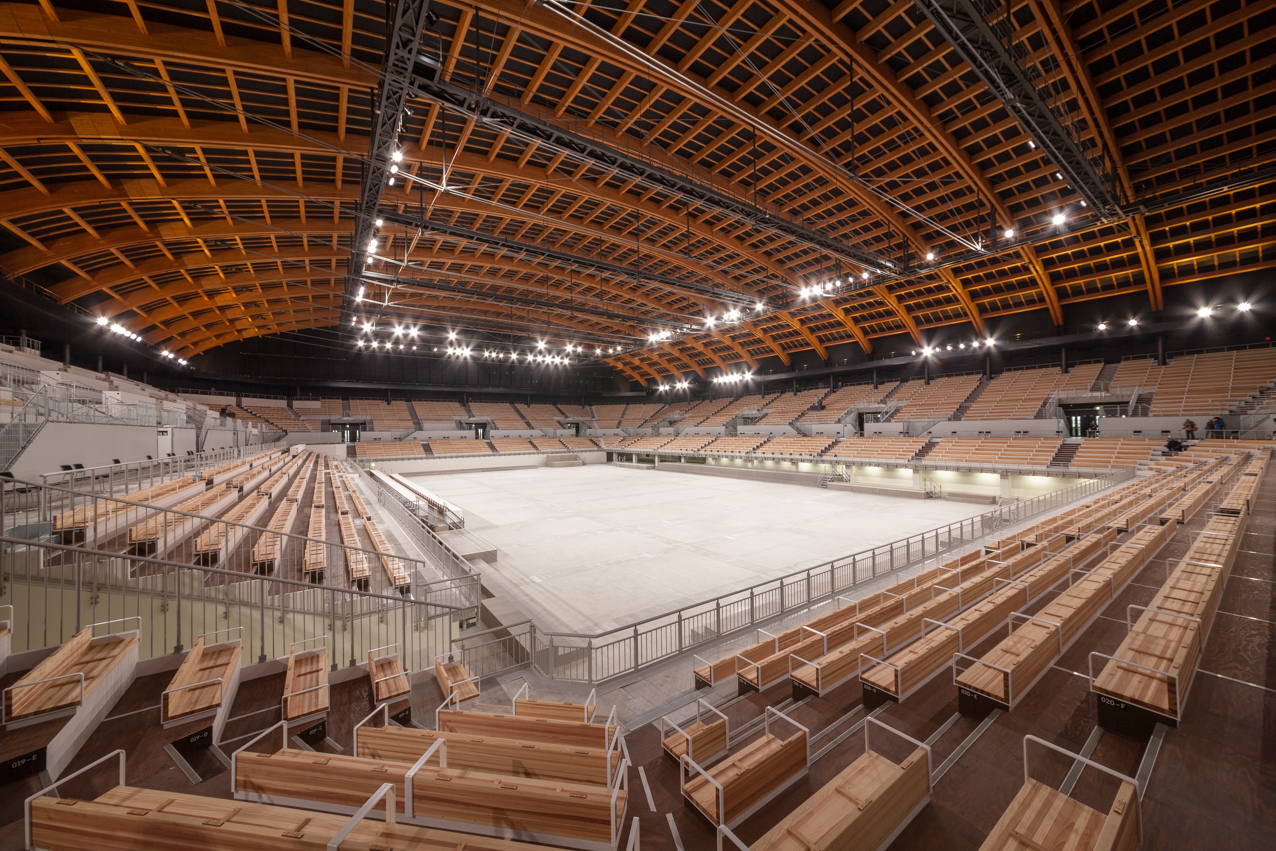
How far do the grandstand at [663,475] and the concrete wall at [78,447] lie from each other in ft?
0.48

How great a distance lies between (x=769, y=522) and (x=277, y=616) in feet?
49.6

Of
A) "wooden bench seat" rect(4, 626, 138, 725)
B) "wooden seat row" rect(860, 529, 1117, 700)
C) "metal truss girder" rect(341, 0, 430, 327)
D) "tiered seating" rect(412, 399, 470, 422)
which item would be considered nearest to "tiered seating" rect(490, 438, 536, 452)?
"tiered seating" rect(412, 399, 470, 422)

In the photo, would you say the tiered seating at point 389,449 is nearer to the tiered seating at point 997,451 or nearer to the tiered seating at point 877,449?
the tiered seating at point 877,449

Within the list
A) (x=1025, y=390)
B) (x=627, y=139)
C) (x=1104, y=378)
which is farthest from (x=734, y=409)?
(x=627, y=139)

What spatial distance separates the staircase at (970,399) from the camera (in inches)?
1172

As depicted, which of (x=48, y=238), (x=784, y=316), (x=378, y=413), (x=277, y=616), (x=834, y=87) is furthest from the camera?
(x=378, y=413)

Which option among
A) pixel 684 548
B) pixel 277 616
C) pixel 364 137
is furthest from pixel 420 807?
pixel 364 137

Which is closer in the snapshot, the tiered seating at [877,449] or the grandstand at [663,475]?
the grandstand at [663,475]

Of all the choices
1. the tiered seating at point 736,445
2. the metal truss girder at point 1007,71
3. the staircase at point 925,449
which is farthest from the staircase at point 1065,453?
the tiered seating at point 736,445

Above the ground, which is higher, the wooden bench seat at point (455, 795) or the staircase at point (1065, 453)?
the staircase at point (1065, 453)

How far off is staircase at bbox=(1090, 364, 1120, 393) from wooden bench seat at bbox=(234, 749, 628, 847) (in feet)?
112

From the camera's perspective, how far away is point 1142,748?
132 inches

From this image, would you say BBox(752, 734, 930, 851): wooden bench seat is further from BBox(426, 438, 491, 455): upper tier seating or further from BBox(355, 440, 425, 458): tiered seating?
BBox(426, 438, 491, 455): upper tier seating

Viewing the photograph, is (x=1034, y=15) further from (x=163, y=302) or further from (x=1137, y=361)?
(x=163, y=302)
